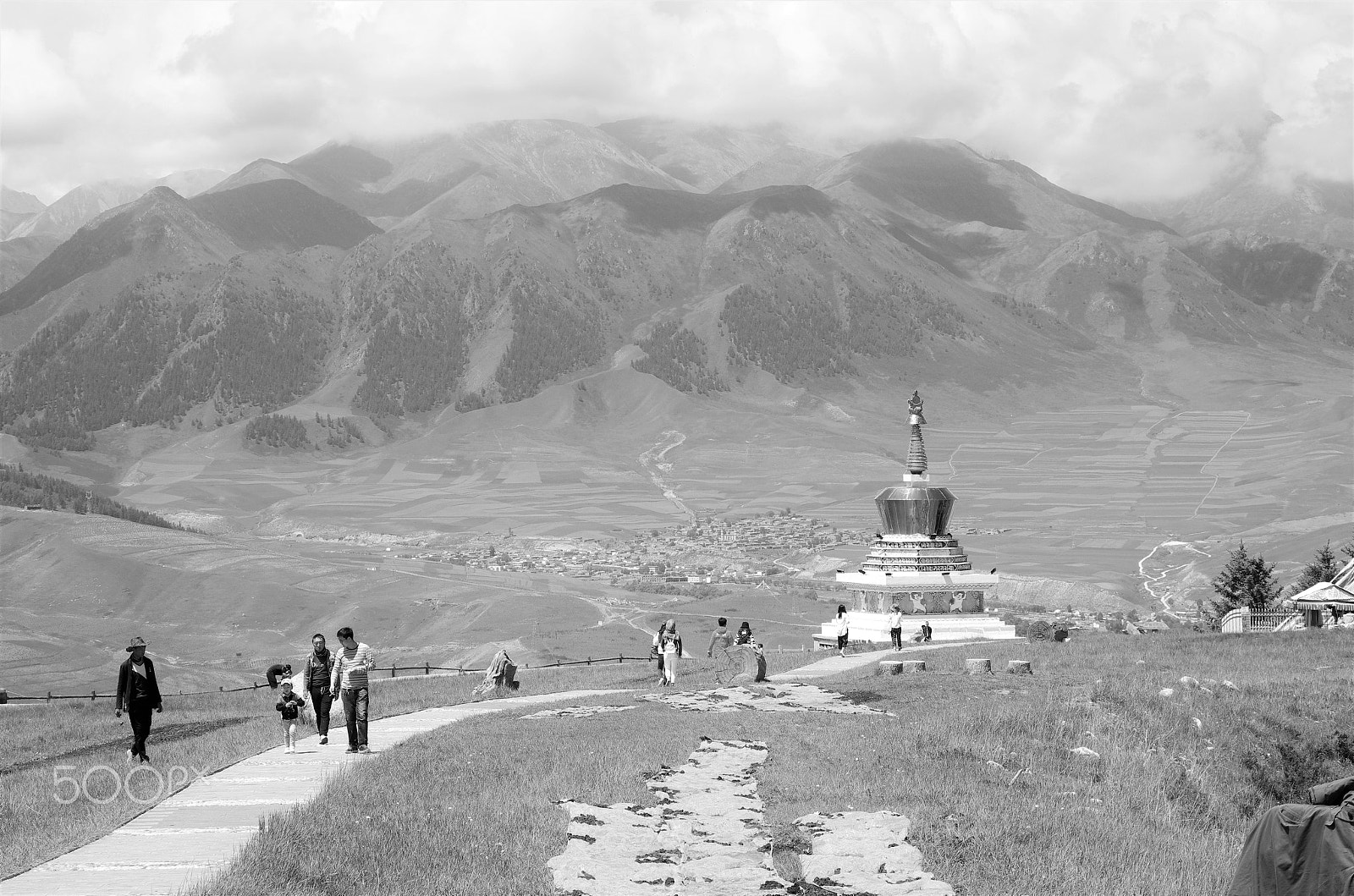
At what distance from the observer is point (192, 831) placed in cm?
1780

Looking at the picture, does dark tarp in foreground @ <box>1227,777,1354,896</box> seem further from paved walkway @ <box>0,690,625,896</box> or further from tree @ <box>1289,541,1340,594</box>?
tree @ <box>1289,541,1340,594</box>

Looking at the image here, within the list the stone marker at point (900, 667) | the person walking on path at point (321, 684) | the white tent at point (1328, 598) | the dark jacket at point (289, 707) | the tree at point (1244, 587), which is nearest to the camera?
the person walking on path at point (321, 684)

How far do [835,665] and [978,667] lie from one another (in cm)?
715

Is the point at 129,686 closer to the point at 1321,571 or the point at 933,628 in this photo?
the point at 933,628

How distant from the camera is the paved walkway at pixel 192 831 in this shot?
15.2m

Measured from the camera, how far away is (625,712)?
30.4 meters

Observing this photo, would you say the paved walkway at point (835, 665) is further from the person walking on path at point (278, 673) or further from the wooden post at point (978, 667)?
the person walking on path at point (278, 673)

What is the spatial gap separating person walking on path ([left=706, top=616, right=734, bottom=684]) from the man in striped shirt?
51.1 feet

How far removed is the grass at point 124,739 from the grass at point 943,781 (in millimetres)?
2875

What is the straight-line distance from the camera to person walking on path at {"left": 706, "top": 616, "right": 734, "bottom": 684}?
40969 mm

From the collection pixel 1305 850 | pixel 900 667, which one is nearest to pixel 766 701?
pixel 900 667

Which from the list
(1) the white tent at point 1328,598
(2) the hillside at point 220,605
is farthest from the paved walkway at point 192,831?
(2) the hillside at point 220,605

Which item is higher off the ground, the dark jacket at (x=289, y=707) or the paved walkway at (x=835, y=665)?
the dark jacket at (x=289, y=707)

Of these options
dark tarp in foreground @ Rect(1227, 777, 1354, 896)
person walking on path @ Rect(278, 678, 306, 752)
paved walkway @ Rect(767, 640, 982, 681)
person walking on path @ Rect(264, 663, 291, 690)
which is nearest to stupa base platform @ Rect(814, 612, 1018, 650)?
paved walkway @ Rect(767, 640, 982, 681)
